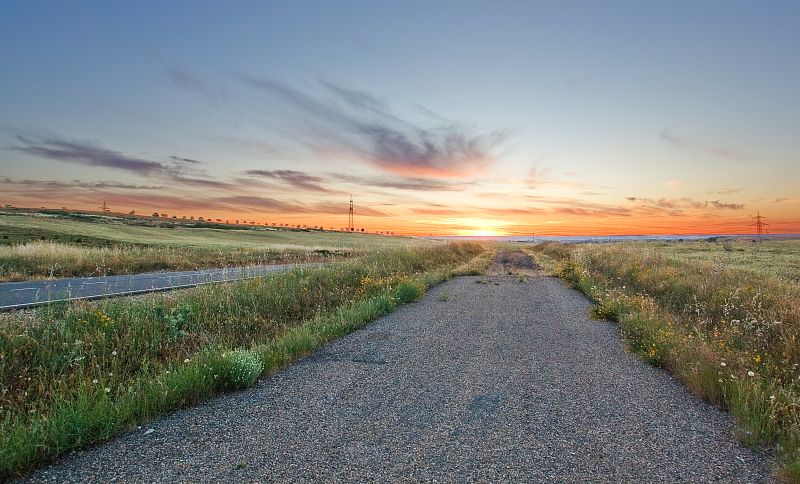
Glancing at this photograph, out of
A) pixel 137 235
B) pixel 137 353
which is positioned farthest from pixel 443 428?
pixel 137 235

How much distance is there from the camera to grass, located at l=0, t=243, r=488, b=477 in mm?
4547

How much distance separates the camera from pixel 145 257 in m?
23.4

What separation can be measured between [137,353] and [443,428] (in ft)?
18.0

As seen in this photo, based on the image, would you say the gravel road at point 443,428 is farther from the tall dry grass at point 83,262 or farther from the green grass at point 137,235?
the green grass at point 137,235

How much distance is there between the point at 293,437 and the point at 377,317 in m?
6.63

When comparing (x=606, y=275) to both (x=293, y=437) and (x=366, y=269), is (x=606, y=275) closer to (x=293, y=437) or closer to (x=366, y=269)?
(x=366, y=269)

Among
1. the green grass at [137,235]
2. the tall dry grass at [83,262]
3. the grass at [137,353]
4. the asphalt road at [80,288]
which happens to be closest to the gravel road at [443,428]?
the grass at [137,353]

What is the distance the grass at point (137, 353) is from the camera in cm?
455

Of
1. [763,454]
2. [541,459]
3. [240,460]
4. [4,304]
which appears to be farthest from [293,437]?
[4,304]

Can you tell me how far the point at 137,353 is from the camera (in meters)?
7.25

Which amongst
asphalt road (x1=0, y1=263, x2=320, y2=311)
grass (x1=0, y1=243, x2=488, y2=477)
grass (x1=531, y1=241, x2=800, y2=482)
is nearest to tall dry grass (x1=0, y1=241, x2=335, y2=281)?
asphalt road (x1=0, y1=263, x2=320, y2=311)

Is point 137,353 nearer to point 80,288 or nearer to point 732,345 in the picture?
point 80,288

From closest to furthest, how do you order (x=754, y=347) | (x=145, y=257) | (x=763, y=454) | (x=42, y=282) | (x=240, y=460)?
(x=240, y=460) < (x=763, y=454) < (x=754, y=347) < (x=42, y=282) < (x=145, y=257)

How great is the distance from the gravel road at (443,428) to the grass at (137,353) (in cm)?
30
